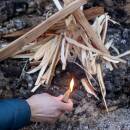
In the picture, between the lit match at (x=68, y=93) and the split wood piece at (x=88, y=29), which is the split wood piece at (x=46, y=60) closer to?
the split wood piece at (x=88, y=29)

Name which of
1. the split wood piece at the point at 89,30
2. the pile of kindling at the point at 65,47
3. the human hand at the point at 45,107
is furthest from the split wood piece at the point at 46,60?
the human hand at the point at 45,107

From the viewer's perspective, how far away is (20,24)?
2590 mm

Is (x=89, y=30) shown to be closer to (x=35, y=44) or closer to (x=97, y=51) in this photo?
(x=97, y=51)

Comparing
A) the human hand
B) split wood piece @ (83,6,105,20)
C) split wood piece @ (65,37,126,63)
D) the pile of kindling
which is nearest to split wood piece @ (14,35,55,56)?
the pile of kindling

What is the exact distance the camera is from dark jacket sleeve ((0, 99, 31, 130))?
6.23 feet

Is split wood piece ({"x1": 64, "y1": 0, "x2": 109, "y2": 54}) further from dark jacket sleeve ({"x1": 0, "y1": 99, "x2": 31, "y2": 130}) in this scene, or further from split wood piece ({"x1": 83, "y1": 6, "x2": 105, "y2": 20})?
dark jacket sleeve ({"x1": 0, "y1": 99, "x2": 31, "y2": 130})

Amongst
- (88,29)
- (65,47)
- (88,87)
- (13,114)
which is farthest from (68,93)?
(88,29)

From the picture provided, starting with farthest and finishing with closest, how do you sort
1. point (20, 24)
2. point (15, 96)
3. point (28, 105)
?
1. point (20, 24)
2. point (15, 96)
3. point (28, 105)

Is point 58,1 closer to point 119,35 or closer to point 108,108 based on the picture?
point 119,35

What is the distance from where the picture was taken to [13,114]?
192 cm

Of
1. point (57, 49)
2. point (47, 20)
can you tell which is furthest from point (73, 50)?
point (47, 20)

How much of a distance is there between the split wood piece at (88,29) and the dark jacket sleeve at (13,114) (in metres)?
0.75

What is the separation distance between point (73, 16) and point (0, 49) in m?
0.50

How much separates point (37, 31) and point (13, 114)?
0.70 m
